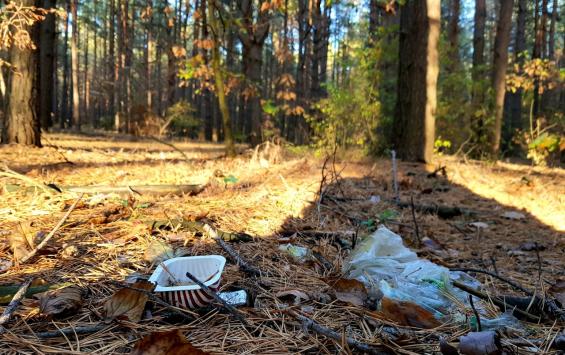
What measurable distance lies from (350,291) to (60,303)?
3.71 ft

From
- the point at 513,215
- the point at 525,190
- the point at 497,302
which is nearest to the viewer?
the point at 497,302

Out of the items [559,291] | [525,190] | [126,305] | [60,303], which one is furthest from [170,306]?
[525,190]

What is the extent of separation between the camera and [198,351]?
119 centimetres

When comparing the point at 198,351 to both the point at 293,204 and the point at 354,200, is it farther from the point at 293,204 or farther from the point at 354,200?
the point at 354,200

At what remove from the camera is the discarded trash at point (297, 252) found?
89.3 inches

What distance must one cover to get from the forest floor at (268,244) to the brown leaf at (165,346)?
4.4 inches

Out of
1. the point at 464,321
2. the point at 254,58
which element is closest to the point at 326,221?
the point at 464,321

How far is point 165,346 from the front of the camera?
1.20 m

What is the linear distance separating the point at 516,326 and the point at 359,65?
8.95m

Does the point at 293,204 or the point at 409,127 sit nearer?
the point at 293,204

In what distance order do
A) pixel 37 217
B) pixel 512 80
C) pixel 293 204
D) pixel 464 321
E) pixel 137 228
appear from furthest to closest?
pixel 512 80 < pixel 293 204 < pixel 37 217 < pixel 137 228 < pixel 464 321

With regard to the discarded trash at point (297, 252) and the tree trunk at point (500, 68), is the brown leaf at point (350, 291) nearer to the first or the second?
the discarded trash at point (297, 252)

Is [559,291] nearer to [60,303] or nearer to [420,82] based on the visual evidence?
[60,303]

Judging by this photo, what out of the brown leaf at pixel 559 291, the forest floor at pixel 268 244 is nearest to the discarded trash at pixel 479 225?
the forest floor at pixel 268 244
